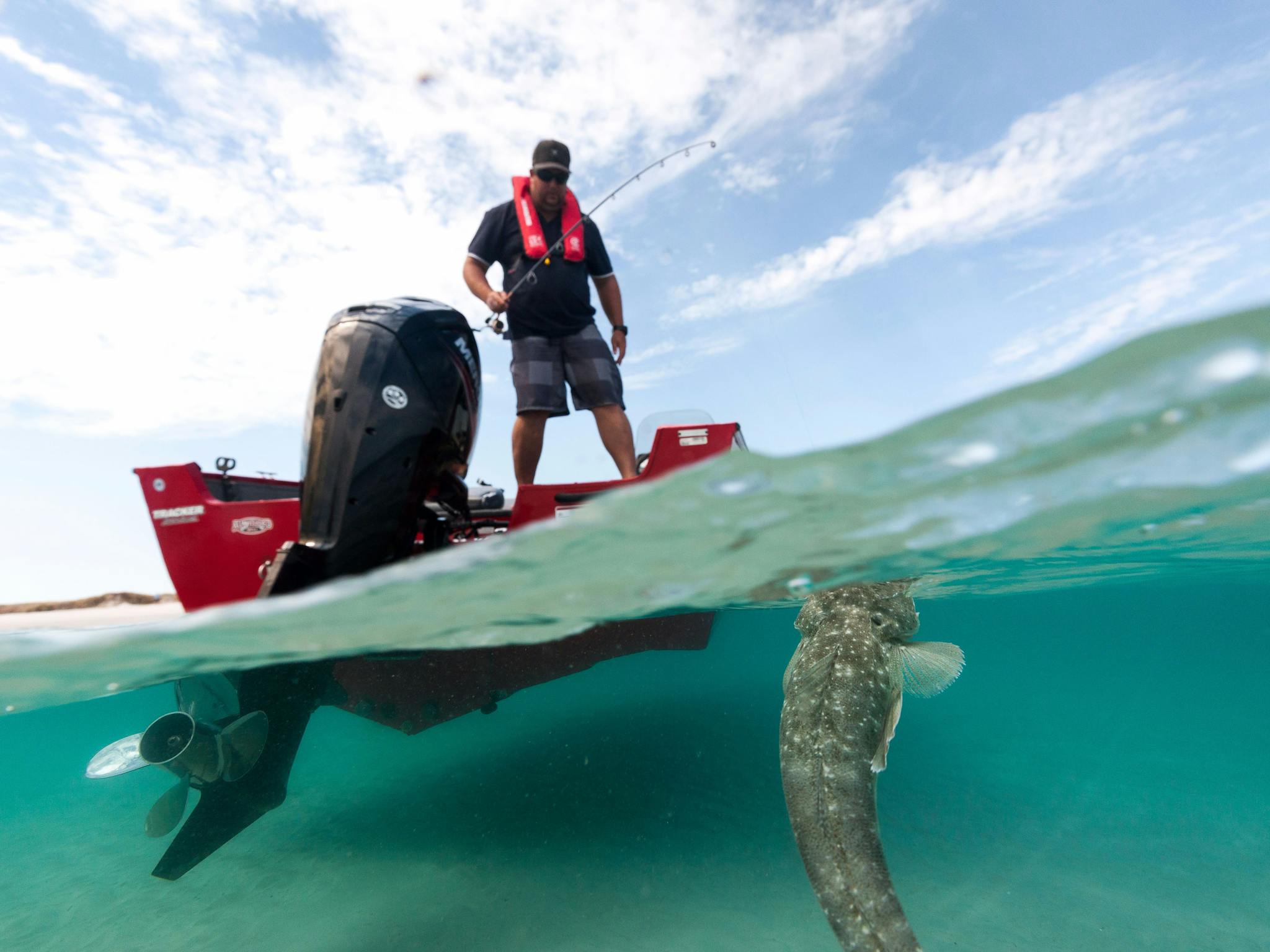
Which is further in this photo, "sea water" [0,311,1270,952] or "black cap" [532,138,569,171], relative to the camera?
"black cap" [532,138,569,171]

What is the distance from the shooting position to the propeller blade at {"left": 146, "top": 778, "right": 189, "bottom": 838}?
4.07 meters

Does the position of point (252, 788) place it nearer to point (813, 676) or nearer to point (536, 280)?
point (813, 676)

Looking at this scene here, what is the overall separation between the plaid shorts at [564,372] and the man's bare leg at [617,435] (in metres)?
0.07

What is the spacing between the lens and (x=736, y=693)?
26.9 feet

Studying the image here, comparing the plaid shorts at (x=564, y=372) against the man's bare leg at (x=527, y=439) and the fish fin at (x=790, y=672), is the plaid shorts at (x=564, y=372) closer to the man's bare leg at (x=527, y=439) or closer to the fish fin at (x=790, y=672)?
the man's bare leg at (x=527, y=439)

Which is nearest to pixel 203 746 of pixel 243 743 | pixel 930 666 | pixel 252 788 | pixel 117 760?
pixel 243 743

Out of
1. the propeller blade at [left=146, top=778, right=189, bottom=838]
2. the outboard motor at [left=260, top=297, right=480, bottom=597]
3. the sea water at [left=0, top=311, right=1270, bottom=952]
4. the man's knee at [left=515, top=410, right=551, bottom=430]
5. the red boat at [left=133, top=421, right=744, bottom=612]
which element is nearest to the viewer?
the sea water at [left=0, top=311, right=1270, bottom=952]

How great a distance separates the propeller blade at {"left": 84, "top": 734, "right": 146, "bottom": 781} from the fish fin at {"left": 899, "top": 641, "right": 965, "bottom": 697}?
15.3 ft

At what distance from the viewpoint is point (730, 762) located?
589 centimetres

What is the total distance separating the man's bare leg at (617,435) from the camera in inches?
186

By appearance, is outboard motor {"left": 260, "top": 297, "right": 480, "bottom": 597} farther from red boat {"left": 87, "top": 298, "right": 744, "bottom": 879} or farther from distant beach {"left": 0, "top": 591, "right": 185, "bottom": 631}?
distant beach {"left": 0, "top": 591, "right": 185, "bottom": 631}

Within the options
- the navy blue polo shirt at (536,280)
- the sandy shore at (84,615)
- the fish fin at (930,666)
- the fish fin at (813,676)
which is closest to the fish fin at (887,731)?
the fish fin at (930,666)

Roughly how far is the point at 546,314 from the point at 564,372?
476 mm

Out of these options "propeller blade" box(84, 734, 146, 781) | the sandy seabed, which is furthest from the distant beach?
"propeller blade" box(84, 734, 146, 781)
